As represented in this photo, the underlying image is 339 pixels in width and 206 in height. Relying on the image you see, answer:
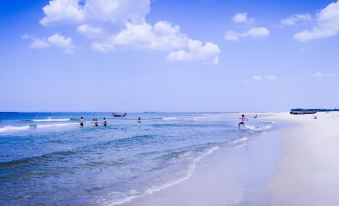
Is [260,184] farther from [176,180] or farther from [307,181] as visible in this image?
[176,180]

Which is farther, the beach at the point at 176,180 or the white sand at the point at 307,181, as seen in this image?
the beach at the point at 176,180

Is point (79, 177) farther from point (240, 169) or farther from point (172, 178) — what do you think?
point (240, 169)

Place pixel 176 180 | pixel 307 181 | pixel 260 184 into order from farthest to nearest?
pixel 176 180 < pixel 260 184 < pixel 307 181

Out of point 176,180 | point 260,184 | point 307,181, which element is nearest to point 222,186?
point 260,184

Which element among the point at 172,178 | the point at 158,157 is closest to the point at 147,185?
the point at 172,178

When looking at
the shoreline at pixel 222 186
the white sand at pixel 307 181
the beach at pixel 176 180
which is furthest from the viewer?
the beach at pixel 176 180

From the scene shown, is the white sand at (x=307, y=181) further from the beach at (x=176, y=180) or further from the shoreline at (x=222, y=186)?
the shoreline at (x=222, y=186)

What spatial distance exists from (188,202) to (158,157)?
349 inches

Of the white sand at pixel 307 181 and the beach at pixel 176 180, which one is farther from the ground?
the white sand at pixel 307 181

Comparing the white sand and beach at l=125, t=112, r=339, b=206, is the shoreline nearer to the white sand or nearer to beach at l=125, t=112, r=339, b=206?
beach at l=125, t=112, r=339, b=206

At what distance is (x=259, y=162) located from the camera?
13.5 metres

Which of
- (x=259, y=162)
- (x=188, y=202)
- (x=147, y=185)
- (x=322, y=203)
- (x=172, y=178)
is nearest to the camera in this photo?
(x=322, y=203)

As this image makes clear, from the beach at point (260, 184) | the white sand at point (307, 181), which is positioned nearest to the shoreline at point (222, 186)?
the beach at point (260, 184)

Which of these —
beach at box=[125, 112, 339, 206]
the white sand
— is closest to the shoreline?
beach at box=[125, 112, 339, 206]
